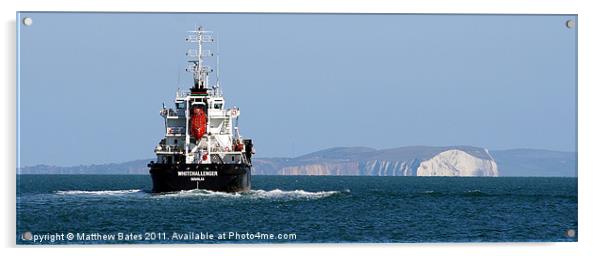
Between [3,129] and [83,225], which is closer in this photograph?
[3,129]

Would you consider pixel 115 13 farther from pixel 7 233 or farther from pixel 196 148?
pixel 196 148

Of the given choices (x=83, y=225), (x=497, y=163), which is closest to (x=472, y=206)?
(x=497, y=163)

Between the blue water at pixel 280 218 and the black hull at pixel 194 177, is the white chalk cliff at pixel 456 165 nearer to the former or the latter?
the blue water at pixel 280 218

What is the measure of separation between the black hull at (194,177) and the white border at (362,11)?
2039 centimetres

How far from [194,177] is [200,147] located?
2430 millimetres

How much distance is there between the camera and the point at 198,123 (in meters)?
49.7

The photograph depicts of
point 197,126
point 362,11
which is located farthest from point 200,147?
point 362,11

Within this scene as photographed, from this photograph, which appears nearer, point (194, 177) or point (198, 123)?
point (194, 177)

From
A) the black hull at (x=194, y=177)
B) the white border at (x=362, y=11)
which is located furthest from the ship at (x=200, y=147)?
the white border at (x=362, y=11)

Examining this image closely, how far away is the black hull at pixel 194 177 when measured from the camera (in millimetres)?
47875

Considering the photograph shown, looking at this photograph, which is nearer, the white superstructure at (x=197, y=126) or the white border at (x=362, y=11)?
the white border at (x=362, y=11)

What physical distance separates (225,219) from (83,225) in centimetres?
558

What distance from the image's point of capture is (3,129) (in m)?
27.0

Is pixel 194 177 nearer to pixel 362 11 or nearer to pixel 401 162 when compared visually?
pixel 401 162
